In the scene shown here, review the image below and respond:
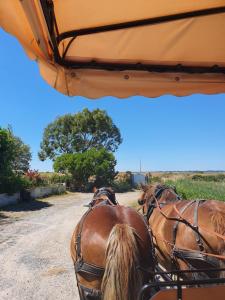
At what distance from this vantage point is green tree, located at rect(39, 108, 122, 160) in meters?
45.0

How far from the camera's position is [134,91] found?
11.1ft

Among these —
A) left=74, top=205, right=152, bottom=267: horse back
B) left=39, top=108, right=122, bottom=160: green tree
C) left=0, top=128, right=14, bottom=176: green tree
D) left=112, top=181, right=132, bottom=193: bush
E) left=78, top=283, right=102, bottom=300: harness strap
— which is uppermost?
left=39, top=108, right=122, bottom=160: green tree

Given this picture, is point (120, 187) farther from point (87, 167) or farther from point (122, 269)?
point (122, 269)

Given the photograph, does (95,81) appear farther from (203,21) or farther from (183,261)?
(183,261)

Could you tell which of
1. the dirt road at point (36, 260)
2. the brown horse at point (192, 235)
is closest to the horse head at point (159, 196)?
the brown horse at point (192, 235)

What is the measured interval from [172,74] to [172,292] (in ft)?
6.35

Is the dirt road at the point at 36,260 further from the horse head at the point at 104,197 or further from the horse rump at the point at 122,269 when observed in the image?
the horse rump at the point at 122,269

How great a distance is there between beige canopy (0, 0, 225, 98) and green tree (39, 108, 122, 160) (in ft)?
137

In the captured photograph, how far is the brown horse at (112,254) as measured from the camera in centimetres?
280

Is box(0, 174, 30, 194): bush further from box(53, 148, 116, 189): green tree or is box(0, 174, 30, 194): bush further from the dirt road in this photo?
box(53, 148, 116, 189): green tree

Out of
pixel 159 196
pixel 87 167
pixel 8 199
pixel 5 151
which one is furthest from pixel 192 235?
pixel 87 167

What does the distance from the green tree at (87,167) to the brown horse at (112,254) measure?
31.1 m

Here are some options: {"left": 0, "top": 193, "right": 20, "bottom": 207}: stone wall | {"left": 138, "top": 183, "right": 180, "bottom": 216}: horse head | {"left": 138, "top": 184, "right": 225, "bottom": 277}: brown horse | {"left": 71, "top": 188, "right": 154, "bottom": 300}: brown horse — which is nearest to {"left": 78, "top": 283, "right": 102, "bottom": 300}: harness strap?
{"left": 71, "top": 188, "right": 154, "bottom": 300}: brown horse

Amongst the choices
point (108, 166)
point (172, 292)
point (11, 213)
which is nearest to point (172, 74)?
point (172, 292)
